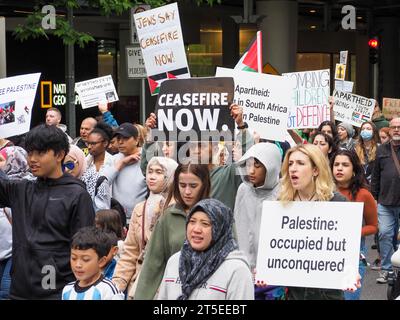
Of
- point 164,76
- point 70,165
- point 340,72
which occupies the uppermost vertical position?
point 340,72

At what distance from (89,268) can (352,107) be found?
38.6ft

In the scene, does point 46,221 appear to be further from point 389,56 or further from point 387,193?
point 389,56

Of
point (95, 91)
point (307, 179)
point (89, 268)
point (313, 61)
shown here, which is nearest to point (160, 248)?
point (89, 268)

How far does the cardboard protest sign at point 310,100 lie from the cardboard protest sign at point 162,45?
90.9 inches

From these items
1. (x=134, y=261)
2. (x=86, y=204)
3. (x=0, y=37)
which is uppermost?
(x=0, y=37)

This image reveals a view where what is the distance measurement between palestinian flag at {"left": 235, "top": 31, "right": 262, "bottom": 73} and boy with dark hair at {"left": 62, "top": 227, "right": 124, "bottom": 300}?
5118 mm

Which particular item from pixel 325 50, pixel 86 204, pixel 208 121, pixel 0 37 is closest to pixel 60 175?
pixel 86 204

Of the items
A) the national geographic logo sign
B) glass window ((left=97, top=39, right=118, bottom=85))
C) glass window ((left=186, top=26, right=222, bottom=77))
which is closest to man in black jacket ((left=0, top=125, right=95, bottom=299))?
the national geographic logo sign

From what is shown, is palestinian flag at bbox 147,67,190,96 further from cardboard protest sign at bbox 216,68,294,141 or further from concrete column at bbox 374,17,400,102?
concrete column at bbox 374,17,400,102

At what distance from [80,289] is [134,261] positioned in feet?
4.06

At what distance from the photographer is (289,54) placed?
94.7 ft

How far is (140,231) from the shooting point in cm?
700
